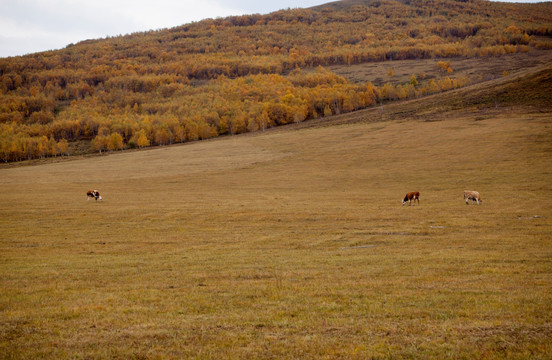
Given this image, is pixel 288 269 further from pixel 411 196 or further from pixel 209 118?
pixel 209 118

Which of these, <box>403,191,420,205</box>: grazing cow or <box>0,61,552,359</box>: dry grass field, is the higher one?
<box>0,61,552,359</box>: dry grass field

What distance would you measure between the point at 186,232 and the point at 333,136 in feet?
246

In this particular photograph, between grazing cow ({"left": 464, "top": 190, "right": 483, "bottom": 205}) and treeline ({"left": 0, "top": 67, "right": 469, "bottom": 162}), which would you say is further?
treeline ({"left": 0, "top": 67, "right": 469, "bottom": 162})

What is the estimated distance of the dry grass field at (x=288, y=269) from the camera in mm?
9734

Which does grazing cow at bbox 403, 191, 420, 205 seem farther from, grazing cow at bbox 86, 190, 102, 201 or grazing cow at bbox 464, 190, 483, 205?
grazing cow at bbox 86, 190, 102, 201

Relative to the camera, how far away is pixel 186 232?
94.7 ft

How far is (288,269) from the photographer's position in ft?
58.0

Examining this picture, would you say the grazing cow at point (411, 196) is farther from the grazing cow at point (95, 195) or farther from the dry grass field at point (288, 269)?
the grazing cow at point (95, 195)

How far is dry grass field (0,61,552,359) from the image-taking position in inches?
383

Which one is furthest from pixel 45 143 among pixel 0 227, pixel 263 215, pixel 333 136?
pixel 263 215

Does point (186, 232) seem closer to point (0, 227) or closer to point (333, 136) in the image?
point (0, 227)

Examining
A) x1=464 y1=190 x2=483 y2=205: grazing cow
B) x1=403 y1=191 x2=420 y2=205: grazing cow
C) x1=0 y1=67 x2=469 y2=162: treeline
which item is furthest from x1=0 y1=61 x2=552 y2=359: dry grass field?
x1=0 y1=67 x2=469 y2=162: treeline

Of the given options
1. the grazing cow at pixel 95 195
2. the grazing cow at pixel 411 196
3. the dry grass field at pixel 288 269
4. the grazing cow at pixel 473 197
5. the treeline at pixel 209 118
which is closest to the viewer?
the dry grass field at pixel 288 269

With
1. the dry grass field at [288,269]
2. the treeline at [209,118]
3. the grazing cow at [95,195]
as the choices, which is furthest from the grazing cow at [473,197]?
the treeline at [209,118]
